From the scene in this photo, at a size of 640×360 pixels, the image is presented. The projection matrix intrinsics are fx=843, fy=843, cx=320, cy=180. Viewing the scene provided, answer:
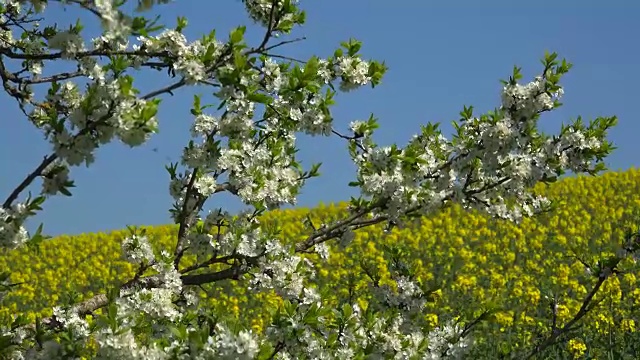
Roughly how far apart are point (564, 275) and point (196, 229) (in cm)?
663

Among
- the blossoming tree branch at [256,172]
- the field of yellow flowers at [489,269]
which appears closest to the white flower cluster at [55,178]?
the blossoming tree branch at [256,172]

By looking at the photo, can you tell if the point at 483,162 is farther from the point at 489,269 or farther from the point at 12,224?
the point at 489,269

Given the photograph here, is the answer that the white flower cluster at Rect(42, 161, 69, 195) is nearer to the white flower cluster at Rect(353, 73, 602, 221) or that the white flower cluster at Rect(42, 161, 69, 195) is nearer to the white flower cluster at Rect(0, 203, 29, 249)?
the white flower cluster at Rect(0, 203, 29, 249)

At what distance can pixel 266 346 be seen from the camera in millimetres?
3785

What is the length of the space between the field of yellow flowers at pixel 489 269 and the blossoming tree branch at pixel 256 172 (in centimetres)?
55

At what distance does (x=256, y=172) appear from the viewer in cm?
585

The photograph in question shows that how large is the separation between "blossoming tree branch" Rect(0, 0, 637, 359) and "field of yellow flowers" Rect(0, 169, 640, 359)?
0.55 meters

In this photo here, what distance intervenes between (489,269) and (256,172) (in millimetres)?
8197

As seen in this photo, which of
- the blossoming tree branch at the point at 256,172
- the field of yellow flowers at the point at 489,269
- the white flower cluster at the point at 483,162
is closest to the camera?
the blossoming tree branch at the point at 256,172

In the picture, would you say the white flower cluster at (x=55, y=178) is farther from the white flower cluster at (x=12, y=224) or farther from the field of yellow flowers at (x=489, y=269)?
the field of yellow flowers at (x=489, y=269)

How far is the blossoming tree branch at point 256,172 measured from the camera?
3.85 m

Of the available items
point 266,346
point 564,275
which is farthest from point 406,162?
point 564,275

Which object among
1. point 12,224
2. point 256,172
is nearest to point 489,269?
point 256,172

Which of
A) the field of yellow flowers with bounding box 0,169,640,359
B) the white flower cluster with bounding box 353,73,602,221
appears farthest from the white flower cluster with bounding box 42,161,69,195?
the white flower cluster with bounding box 353,73,602,221
